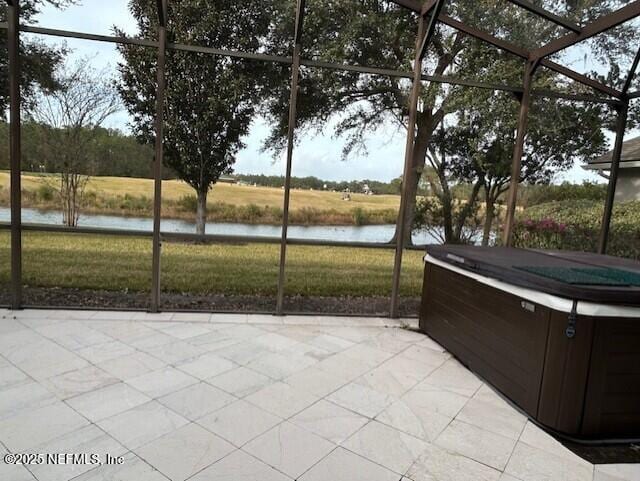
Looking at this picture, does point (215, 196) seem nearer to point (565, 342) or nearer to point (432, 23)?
point (432, 23)

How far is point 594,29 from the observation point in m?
3.51

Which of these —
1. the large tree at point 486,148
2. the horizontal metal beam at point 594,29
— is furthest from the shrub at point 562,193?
the horizontal metal beam at point 594,29

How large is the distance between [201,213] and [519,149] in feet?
11.4

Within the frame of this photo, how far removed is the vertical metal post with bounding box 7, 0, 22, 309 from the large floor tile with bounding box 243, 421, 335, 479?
302 cm

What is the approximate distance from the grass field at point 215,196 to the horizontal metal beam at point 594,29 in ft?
6.70

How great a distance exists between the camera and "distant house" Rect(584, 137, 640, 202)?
247 inches

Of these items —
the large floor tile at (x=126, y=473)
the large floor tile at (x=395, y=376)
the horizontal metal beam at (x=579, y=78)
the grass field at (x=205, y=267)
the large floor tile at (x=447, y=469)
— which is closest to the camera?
the large floor tile at (x=126, y=473)

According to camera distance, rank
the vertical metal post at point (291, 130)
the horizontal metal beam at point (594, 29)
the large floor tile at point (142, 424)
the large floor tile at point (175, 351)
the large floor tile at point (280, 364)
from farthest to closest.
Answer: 1. the vertical metal post at point (291, 130)
2. the horizontal metal beam at point (594, 29)
3. the large floor tile at point (175, 351)
4. the large floor tile at point (280, 364)
5. the large floor tile at point (142, 424)

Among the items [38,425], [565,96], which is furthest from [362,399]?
[565,96]

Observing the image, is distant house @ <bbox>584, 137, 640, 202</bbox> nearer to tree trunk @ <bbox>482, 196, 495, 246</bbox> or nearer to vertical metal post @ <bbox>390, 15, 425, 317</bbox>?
tree trunk @ <bbox>482, 196, 495, 246</bbox>

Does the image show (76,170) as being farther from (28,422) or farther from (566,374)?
(566,374)

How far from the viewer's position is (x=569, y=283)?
2.14 m

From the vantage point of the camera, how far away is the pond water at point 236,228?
12.6 feet

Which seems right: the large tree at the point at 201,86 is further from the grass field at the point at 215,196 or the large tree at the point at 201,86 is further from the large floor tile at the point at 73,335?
the large floor tile at the point at 73,335
